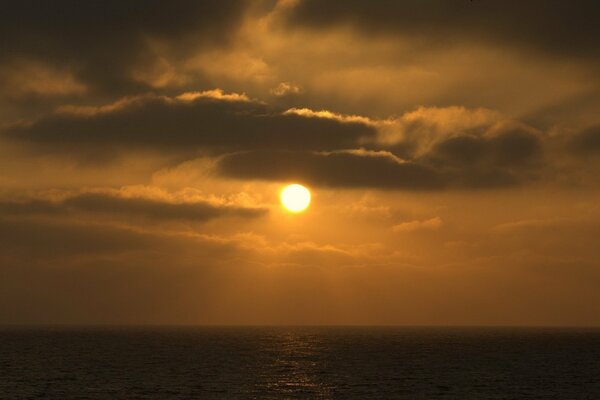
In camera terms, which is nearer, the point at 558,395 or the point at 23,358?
the point at 558,395

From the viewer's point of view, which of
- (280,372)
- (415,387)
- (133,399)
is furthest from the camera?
(280,372)

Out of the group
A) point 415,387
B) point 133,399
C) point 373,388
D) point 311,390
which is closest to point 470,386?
point 415,387

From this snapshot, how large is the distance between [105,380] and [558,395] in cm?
6325

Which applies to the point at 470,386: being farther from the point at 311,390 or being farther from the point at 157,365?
the point at 157,365

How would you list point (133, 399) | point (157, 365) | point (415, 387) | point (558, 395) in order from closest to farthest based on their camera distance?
point (133, 399) → point (558, 395) → point (415, 387) → point (157, 365)

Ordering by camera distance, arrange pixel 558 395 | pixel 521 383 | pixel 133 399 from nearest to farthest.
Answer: pixel 133 399, pixel 558 395, pixel 521 383

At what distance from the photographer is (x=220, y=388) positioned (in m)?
94.9

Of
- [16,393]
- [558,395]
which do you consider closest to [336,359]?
[558,395]

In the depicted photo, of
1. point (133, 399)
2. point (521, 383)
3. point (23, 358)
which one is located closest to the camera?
point (133, 399)

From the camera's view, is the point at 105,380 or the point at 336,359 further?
the point at 336,359

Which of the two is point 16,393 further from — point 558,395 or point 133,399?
point 558,395

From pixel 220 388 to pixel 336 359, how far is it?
6769cm

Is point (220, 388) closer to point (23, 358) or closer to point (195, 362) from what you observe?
point (195, 362)

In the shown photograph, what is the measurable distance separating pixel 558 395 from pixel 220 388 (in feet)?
144
